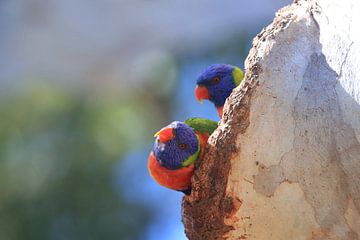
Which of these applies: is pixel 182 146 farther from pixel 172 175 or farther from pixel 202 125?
pixel 202 125

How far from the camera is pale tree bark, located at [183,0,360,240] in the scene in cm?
155

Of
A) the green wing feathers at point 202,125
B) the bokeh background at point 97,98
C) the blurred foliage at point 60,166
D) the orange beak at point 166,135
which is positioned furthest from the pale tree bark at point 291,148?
the blurred foliage at point 60,166

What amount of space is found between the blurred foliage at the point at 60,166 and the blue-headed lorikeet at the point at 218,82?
2.00 meters

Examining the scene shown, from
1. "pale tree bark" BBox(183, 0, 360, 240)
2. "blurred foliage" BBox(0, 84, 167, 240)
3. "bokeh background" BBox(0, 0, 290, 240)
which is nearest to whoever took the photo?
"pale tree bark" BBox(183, 0, 360, 240)

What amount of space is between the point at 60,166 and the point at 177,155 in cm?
303

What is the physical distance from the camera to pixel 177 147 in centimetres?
183

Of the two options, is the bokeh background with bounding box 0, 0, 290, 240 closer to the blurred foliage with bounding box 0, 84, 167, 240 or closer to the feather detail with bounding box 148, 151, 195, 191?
the blurred foliage with bounding box 0, 84, 167, 240

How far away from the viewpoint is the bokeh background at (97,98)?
335 cm

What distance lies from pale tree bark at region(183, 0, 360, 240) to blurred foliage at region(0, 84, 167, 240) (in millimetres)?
2895

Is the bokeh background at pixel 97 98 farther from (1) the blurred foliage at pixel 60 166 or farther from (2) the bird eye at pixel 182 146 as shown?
(2) the bird eye at pixel 182 146

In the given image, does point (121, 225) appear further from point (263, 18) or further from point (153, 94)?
point (263, 18)

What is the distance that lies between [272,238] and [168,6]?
2072 millimetres

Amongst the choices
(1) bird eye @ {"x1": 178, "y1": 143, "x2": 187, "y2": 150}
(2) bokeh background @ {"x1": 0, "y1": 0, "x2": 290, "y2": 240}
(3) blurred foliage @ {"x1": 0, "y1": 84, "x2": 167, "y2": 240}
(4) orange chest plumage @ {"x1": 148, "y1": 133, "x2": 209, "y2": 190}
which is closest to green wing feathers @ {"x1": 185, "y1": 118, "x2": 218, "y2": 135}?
(4) orange chest plumage @ {"x1": 148, "y1": 133, "x2": 209, "y2": 190}

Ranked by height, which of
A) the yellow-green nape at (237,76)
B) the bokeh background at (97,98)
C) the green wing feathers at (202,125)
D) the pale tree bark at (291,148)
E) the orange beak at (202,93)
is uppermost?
the bokeh background at (97,98)
